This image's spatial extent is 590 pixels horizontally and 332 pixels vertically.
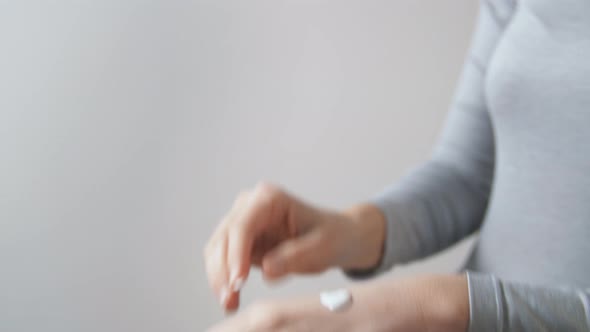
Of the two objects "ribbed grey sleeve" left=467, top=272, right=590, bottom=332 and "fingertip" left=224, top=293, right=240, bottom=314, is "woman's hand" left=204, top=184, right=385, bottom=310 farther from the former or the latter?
"ribbed grey sleeve" left=467, top=272, right=590, bottom=332

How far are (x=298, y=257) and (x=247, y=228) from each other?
0.19ft

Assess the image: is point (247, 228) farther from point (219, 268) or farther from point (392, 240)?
point (392, 240)

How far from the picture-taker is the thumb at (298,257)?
0.41 metres

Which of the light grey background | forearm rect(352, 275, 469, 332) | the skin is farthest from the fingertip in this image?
the light grey background

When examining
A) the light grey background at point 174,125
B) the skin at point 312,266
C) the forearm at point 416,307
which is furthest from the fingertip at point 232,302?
the light grey background at point 174,125

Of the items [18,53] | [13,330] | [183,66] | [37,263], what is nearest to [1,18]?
[18,53]

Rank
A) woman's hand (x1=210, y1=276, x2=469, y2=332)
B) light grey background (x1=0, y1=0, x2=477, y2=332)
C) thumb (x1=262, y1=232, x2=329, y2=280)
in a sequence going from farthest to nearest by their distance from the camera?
1. light grey background (x1=0, y1=0, x2=477, y2=332)
2. thumb (x1=262, y1=232, x2=329, y2=280)
3. woman's hand (x1=210, y1=276, x2=469, y2=332)

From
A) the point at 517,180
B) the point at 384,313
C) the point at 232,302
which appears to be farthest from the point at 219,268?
the point at 517,180

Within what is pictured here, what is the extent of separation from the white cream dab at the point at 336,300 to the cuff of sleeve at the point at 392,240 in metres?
0.19

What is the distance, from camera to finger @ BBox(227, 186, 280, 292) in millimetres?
378

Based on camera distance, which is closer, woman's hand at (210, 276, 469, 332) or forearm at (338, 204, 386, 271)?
woman's hand at (210, 276, 469, 332)

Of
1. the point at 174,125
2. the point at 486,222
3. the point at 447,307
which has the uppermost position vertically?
the point at 174,125

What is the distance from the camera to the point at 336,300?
1.04 ft

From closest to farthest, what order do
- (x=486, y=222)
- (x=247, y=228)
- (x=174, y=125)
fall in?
(x=247, y=228)
(x=486, y=222)
(x=174, y=125)
